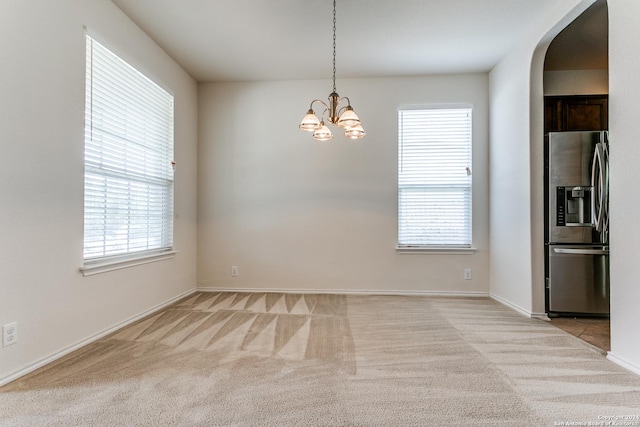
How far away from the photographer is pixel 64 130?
234 cm

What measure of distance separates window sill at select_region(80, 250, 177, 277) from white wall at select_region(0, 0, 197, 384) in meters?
0.06

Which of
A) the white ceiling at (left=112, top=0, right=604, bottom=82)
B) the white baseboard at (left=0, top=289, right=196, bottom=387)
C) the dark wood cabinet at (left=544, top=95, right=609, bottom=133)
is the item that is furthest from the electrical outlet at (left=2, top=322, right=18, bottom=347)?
the dark wood cabinet at (left=544, top=95, right=609, bottom=133)

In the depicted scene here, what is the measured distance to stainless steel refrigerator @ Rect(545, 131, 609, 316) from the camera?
3.17m

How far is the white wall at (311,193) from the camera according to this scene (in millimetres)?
4199

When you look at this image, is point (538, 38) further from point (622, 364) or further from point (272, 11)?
point (622, 364)

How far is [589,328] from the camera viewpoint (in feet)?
9.78

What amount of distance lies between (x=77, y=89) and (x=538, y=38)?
154 inches

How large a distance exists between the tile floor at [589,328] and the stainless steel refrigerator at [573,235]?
2.9 inches

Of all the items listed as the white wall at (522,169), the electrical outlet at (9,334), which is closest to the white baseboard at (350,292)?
the white wall at (522,169)

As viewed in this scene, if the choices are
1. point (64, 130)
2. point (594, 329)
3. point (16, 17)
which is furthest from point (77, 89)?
point (594, 329)

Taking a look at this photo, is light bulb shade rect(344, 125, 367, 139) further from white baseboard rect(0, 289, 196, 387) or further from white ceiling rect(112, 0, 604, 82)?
white baseboard rect(0, 289, 196, 387)

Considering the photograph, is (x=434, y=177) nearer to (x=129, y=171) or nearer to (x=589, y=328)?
(x=589, y=328)

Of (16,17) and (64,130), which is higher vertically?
(16,17)

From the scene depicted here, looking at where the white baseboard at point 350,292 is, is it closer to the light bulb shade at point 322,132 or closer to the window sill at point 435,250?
the window sill at point 435,250
